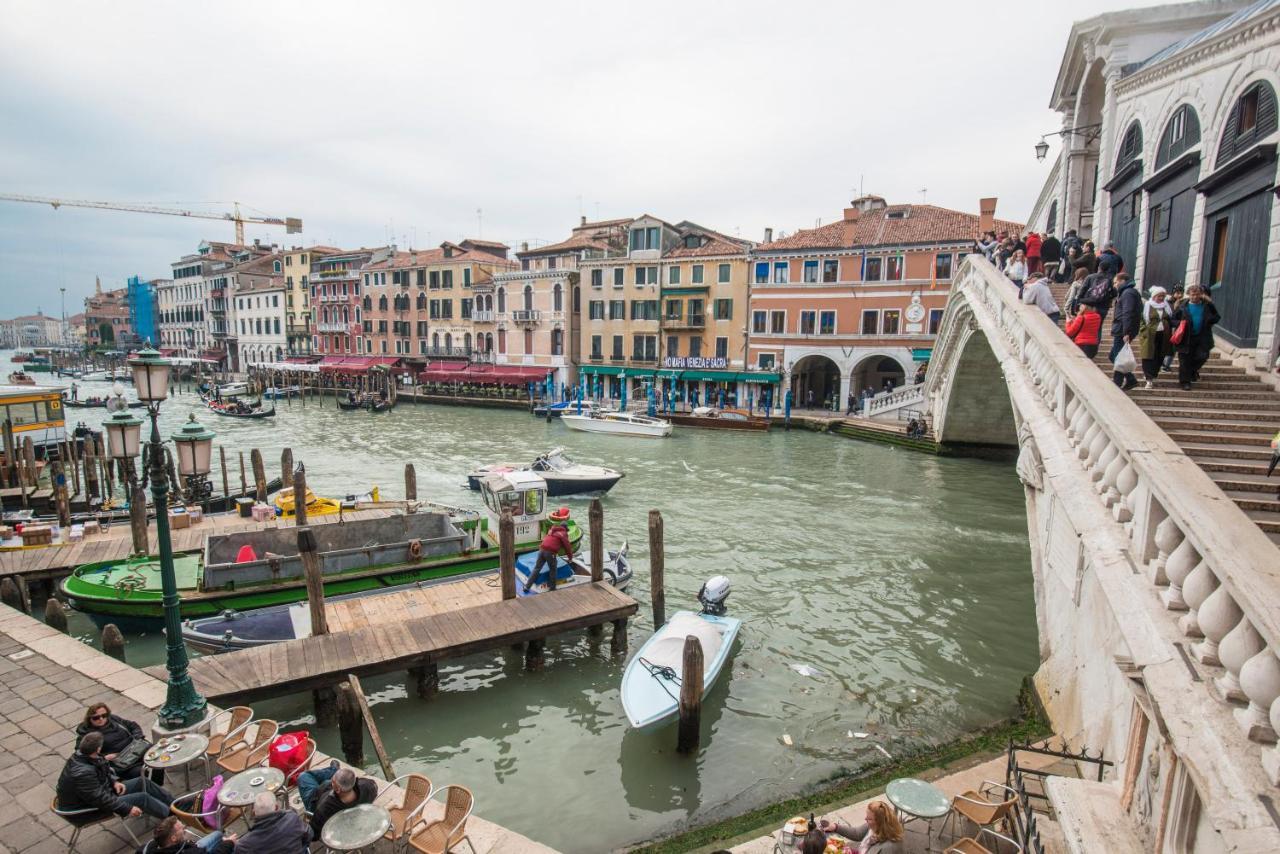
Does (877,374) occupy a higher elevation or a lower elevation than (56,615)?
higher

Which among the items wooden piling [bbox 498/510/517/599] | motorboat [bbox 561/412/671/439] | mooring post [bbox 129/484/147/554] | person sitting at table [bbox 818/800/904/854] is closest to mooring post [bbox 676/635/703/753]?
person sitting at table [bbox 818/800/904/854]

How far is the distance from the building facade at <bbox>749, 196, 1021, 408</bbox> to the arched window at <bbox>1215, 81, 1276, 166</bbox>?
70.7 feet

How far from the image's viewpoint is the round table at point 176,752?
5109 millimetres

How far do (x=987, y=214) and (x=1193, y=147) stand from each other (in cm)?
2146

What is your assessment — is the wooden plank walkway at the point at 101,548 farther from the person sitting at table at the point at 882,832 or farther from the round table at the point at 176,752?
the person sitting at table at the point at 882,832

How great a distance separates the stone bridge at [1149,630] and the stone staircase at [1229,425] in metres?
0.89

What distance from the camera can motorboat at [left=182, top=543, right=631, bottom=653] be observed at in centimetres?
888

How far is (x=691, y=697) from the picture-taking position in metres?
7.38

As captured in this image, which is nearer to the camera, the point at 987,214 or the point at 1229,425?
the point at 1229,425

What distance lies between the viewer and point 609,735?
799cm

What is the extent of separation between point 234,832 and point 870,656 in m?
7.87

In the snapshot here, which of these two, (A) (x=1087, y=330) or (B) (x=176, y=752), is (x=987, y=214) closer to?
(A) (x=1087, y=330)

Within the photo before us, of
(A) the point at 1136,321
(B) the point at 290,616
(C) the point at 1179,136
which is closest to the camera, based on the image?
(A) the point at 1136,321

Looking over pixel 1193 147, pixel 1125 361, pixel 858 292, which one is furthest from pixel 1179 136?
pixel 858 292
